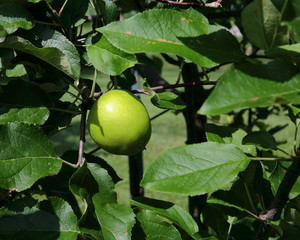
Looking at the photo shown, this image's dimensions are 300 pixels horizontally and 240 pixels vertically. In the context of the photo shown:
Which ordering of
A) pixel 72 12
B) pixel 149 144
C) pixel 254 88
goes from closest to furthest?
pixel 254 88
pixel 72 12
pixel 149 144

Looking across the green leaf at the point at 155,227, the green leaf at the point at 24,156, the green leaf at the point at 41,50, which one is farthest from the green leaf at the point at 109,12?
the green leaf at the point at 155,227

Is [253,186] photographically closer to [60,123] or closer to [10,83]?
[60,123]

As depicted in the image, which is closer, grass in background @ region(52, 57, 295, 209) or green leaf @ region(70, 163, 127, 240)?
green leaf @ region(70, 163, 127, 240)

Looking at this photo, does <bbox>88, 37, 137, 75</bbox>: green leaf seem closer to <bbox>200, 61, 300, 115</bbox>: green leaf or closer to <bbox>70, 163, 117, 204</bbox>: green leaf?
<bbox>70, 163, 117, 204</bbox>: green leaf

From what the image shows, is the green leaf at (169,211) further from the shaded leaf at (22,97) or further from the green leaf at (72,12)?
the green leaf at (72,12)

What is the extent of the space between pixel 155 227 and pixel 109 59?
0.29 meters

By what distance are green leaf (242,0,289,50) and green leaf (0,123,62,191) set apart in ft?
1.22

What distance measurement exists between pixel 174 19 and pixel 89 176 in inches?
11.3

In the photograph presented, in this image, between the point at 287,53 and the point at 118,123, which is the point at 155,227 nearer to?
the point at 118,123

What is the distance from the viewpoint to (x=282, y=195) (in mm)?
563

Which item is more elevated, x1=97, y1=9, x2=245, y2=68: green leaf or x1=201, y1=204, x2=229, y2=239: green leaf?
x1=97, y1=9, x2=245, y2=68: green leaf

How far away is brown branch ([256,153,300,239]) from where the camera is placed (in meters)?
0.54

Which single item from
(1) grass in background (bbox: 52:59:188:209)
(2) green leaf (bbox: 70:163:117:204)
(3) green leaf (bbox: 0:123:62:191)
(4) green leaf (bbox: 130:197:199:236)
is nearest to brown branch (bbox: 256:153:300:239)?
(4) green leaf (bbox: 130:197:199:236)

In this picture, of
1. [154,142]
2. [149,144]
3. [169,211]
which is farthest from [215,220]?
[154,142]
